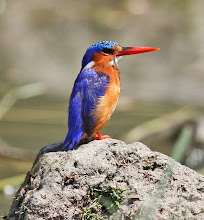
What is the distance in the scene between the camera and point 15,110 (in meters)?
9.46

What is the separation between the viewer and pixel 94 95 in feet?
14.6

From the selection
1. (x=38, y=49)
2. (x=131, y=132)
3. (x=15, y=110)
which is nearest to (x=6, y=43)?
(x=38, y=49)

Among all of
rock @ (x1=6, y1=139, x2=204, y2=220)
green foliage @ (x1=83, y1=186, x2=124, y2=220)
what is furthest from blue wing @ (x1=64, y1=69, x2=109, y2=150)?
green foliage @ (x1=83, y1=186, x2=124, y2=220)

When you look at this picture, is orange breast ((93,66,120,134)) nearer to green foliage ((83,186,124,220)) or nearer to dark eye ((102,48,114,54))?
dark eye ((102,48,114,54))

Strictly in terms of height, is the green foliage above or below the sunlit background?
below

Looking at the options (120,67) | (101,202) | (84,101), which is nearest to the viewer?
(101,202)

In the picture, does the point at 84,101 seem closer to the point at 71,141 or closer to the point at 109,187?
the point at 71,141

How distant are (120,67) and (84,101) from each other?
696 cm

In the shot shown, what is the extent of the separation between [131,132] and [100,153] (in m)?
4.16

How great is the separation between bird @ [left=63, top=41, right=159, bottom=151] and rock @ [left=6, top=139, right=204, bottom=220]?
15.9 inches

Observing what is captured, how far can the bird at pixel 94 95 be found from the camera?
4305 millimetres

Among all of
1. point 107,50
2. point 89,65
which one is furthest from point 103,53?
point 89,65

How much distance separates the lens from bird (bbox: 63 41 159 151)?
4305 millimetres

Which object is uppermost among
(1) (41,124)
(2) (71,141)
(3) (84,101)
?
(1) (41,124)
